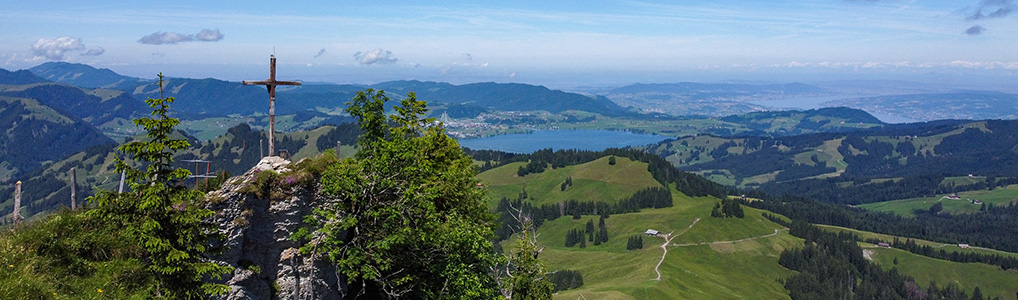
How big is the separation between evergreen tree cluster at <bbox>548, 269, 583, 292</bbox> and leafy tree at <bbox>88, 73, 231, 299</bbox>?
128 metres

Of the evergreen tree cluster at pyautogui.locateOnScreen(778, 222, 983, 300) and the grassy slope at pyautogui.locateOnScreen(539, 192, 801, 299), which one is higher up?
the grassy slope at pyautogui.locateOnScreen(539, 192, 801, 299)

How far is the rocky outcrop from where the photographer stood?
22016 millimetres

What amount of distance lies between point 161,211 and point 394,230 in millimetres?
9328

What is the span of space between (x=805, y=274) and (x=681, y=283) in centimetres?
6602

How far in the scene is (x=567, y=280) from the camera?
149m

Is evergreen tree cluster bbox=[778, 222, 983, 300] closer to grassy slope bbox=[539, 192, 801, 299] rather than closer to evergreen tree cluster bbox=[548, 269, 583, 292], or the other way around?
grassy slope bbox=[539, 192, 801, 299]

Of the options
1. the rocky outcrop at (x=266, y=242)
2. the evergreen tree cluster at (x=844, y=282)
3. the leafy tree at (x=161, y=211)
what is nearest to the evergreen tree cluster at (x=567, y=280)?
the evergreen tree cluster at (x=844, y=282)

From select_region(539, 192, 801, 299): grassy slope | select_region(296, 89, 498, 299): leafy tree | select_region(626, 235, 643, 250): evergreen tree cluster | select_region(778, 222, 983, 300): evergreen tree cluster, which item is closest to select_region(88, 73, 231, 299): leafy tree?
select_region(296, 89, 498, 299): leafy tree

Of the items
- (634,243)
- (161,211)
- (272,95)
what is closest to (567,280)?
(634,243)

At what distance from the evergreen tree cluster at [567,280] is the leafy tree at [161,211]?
128 m

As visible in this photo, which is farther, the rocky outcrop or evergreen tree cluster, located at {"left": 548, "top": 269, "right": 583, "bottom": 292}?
evergreen tree cluster, located at {"left": 548, "top": 269, "right": 583, "bottom": 292}

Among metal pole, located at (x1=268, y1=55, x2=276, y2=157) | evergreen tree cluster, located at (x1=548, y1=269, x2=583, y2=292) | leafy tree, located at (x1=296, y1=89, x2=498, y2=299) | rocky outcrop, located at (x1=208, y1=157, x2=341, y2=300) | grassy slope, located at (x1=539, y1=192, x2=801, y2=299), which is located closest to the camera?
rocky outcrop, located at (x1=208, y1=157, x2=341, y2=300)

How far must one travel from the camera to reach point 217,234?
64.6ft

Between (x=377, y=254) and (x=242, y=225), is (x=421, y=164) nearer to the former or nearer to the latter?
(x=377, y=254)
